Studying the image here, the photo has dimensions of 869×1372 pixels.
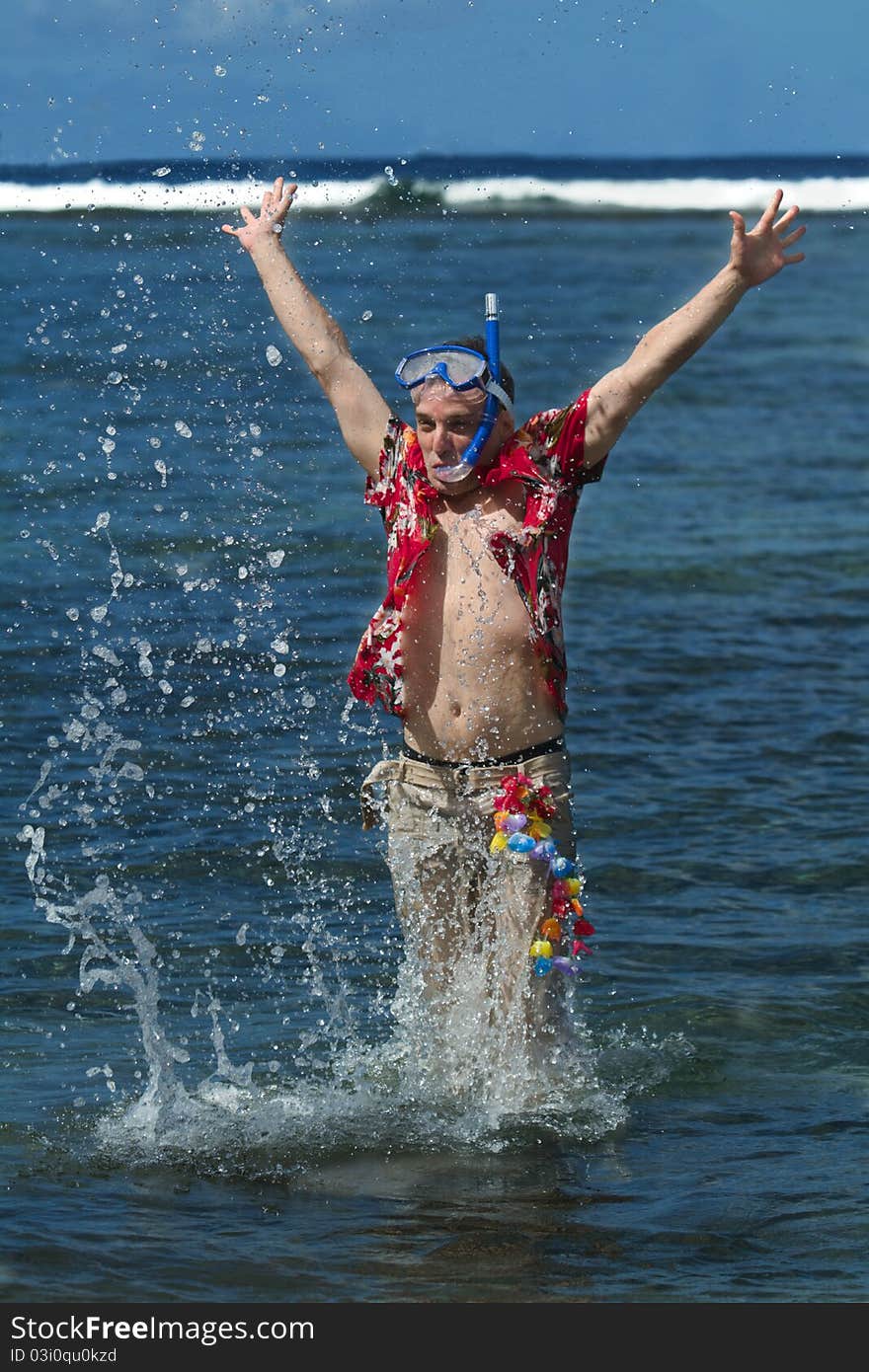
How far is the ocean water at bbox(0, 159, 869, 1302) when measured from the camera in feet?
17.3

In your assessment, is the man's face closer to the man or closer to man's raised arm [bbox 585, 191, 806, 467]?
the man

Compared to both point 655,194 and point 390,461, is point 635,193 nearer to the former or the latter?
point 655,194

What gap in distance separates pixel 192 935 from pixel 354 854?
42.4 inches

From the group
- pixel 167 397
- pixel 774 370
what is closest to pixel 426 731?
pixel 167 397

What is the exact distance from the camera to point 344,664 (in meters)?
11.0

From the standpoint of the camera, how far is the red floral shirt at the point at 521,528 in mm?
5566

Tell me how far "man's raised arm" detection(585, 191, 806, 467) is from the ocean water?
134 cm

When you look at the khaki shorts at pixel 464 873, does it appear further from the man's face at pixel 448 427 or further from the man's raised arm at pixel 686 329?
the man's raised arm at pixel 686 329

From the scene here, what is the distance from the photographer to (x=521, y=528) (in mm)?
5582

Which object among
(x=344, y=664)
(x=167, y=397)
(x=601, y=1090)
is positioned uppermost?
(x=167, y=397)

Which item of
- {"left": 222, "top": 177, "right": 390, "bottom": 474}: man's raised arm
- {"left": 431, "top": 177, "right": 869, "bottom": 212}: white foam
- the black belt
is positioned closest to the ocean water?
{"left": 222, "top": 177, "right": 390, "bottom": 474}: man's raised arm

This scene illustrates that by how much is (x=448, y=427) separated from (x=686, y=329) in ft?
2.23

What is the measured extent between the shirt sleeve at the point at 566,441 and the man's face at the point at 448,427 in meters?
0.11
